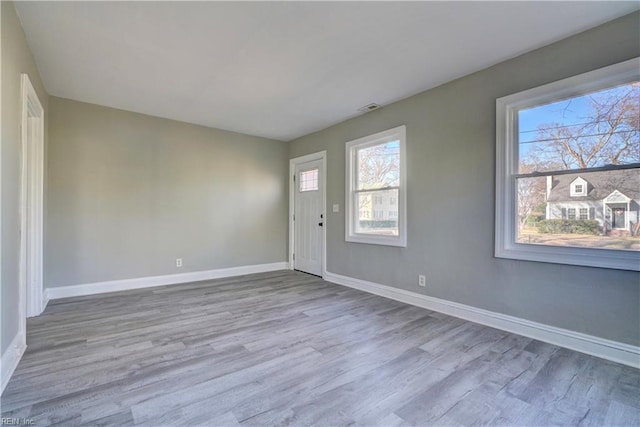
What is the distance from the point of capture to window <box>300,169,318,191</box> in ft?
17.2

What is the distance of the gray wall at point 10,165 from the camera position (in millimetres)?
1870

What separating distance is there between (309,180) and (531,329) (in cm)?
388

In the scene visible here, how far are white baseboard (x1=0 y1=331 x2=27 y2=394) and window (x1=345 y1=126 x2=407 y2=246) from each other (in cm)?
358

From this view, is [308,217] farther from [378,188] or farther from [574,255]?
[574,255]

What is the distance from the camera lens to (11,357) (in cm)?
196

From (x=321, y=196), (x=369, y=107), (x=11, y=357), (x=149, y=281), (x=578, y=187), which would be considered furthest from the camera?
(x=321, y=196)

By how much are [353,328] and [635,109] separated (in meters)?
2.86

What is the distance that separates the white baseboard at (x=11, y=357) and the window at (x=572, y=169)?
3876 millimetres

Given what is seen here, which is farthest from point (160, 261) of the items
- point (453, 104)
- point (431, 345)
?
point (453, 104)

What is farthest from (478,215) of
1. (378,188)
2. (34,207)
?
(34,207)

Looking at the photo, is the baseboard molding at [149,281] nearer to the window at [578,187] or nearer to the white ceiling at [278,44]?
the white ceiling at [278,44]

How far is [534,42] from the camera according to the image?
2461 millimetres

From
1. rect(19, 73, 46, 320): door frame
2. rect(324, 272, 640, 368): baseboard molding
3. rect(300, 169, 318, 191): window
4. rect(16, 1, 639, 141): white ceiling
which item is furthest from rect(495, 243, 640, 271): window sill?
rect(19, 73, 46, 320): door frame

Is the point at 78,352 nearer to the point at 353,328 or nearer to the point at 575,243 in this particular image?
the point at 353,328
